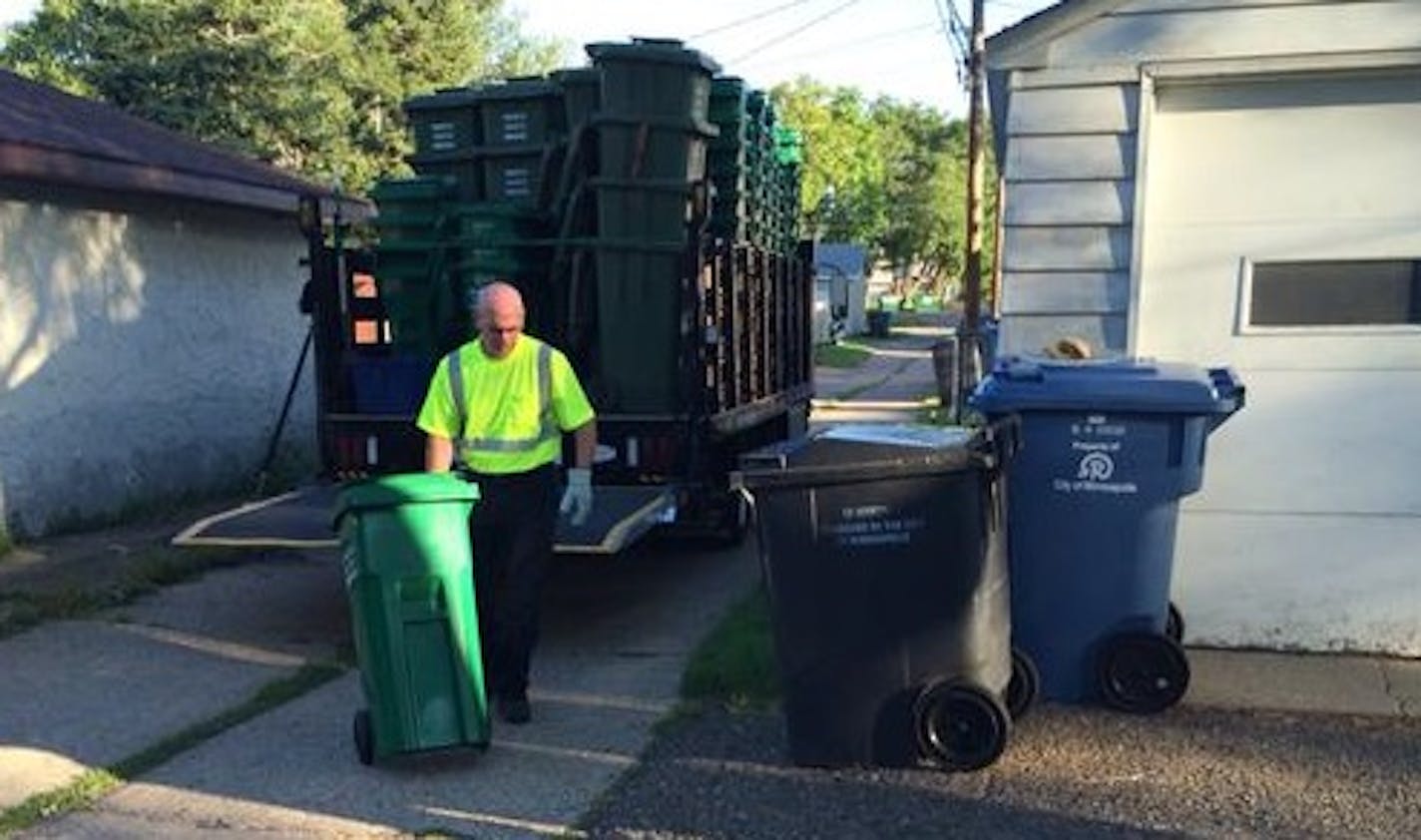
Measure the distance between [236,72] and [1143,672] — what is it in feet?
84.2

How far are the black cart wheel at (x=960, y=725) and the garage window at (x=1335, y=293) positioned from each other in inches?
96.1

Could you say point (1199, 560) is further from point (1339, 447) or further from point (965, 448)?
point (965, 448)

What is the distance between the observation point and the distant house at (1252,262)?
611 cm

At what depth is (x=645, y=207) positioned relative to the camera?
7.65m

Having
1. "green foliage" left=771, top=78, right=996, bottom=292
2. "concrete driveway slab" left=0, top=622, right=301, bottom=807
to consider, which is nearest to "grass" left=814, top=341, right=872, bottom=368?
"green foliage" left=771, top=78, right=996, bottom=292

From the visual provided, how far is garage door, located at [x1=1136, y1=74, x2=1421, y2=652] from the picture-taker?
611 centimetres

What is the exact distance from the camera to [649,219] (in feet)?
25.1

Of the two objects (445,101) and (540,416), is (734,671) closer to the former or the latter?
(540,416)

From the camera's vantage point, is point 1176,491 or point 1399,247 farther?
point 1399,247

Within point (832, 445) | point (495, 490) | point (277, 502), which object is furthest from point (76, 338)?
point (832, 445)

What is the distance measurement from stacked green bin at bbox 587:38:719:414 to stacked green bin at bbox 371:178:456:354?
968 millimetres

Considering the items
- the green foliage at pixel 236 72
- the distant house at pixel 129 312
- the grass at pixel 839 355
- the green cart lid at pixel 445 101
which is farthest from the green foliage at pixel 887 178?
the green cart lid at pixel 445 101

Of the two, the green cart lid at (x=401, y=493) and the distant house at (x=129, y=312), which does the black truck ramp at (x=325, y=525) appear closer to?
the green cart lid at (x=401, y=493)

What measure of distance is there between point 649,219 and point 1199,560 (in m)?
3.23
